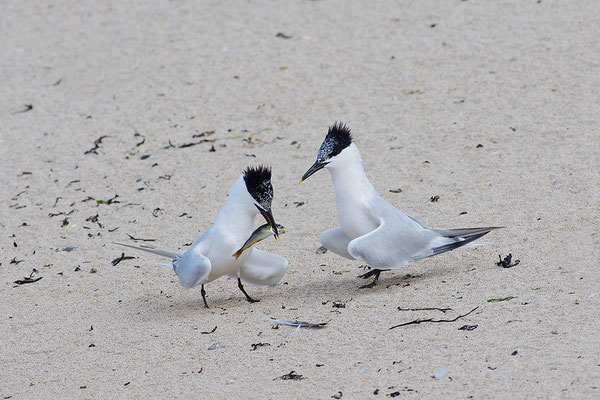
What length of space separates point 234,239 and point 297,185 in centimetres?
186

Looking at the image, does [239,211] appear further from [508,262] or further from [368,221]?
[508,262]

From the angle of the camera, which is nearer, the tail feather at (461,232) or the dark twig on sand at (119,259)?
the tail feather at (461,232)

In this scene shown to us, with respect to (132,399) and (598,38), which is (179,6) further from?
(132,399)

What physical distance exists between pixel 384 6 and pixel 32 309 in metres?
5.88

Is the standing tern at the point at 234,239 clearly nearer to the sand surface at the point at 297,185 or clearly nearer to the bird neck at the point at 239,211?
the bird neck at the point at 239,211

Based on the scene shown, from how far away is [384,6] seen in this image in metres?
9.30

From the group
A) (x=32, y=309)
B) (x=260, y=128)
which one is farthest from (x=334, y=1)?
(x=32, y=309)

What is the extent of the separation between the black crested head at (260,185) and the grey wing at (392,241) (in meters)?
0.52

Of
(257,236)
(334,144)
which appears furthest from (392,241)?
(257,236)

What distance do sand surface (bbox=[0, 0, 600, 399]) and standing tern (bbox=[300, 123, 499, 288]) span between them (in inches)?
7.9

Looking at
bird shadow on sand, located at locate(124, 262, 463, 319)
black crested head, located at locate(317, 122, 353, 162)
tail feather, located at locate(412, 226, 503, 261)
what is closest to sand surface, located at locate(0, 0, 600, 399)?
bird shadow on sand, located at locate(124, 262, 463, 319)

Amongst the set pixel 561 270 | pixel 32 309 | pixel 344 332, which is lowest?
pixel 32 309

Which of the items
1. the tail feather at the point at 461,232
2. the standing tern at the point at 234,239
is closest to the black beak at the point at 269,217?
the standing tern at the point at 234,239

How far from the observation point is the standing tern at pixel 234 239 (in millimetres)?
4402
